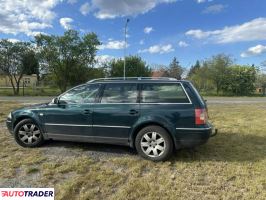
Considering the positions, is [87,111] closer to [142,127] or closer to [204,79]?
[142,127]

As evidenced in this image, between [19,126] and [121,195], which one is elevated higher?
[19,126]

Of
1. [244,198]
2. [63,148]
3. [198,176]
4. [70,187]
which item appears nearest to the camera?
[244,198]

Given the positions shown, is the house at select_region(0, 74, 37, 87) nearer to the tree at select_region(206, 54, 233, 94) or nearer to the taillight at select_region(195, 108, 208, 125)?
the tree at select_region(206, 54, 233, 94)

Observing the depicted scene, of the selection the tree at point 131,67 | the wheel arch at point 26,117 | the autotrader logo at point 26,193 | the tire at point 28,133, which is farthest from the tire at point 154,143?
the tree at point 131,67

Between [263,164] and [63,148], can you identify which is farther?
[63,148]

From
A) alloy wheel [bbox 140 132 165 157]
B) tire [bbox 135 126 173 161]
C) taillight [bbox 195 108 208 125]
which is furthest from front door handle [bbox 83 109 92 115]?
taillight [bbox 195 108 208 125]

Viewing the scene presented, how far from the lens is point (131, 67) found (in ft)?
147

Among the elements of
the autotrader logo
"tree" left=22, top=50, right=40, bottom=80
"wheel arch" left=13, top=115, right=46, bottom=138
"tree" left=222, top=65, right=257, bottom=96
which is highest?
"tree" left=22, top=50, right=40, bottom=80

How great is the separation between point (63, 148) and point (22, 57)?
28.9 metres

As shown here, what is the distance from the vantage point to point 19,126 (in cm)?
637

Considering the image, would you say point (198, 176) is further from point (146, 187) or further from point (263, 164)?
point (263, 164)

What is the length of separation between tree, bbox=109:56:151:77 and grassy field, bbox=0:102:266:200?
120ft

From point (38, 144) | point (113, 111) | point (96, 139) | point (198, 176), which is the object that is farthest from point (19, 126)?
point (198, 176)

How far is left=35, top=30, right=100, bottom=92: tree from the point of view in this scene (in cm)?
3297
